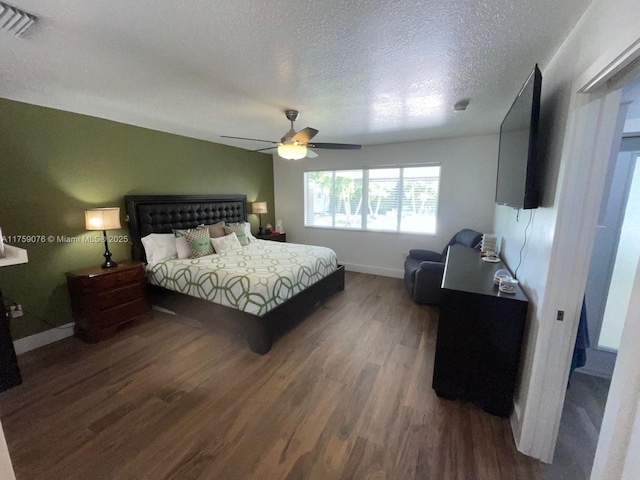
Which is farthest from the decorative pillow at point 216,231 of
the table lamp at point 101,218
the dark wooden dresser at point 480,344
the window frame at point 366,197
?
the dark wooden dresser at point 480,344

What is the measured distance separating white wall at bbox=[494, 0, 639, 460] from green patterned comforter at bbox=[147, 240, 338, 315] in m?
1.99

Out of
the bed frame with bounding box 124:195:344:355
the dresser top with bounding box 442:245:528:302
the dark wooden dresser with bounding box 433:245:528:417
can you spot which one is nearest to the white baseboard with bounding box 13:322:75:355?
the bed frame with bounding box 124:195:344:355

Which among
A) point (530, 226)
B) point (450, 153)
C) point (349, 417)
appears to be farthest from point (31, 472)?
point (450, 153)

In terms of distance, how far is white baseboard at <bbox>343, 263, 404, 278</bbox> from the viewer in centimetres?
455

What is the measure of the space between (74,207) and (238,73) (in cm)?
237

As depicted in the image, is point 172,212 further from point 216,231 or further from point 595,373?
point 595,373

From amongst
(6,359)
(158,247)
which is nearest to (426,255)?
(158,247)

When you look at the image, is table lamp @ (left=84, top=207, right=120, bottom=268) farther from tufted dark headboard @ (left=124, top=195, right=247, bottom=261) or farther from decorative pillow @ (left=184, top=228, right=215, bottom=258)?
decorative pillow @ (left=184, top=228, right=215, bottom=258)

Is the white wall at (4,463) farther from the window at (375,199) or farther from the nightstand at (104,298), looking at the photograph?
the window at (375,199)

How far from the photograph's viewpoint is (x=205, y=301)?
2.73 m

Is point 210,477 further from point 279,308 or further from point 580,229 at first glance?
point 580,229

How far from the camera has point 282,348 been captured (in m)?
2.49

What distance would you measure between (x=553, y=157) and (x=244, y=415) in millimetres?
2466

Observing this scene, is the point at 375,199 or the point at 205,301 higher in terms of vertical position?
the point at 375,199
